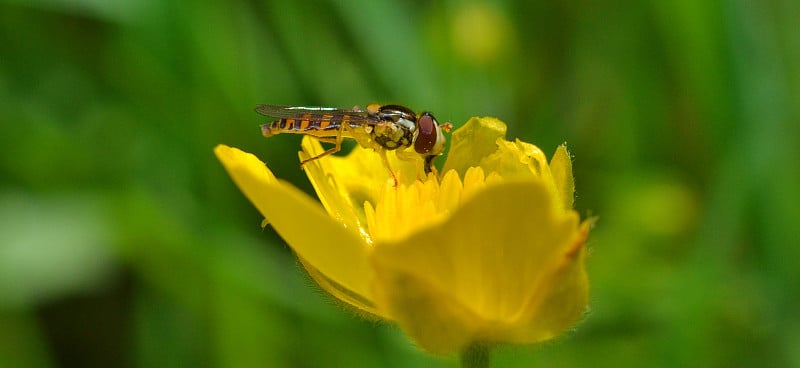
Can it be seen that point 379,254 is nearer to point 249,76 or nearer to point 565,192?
point 565,192

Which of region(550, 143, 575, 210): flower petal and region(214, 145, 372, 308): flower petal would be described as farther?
region(550, 143, 575, 210): flower petal

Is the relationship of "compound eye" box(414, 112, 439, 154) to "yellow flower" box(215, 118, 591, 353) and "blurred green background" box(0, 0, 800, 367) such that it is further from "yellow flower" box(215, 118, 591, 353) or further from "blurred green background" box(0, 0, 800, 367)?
"blurred green background" box(0, 0, 800, 367)

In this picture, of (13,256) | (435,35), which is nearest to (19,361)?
(13,256)

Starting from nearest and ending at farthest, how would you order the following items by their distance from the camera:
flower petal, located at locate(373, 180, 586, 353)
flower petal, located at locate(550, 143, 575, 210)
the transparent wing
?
flower petal, located at locate(373, 180, 586, 353), flower petal, located at locate(550, 143, 575, 210), the transparent wing

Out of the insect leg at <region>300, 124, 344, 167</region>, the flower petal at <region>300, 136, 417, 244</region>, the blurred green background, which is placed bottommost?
the blurred green background

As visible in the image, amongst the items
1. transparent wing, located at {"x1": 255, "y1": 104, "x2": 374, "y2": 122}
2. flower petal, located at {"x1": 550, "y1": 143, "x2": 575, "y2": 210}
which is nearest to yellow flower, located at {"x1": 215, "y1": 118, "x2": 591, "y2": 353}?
flower petal, located at {"x1": 550, "y1": 143, "x2": 575, "y2": 210}

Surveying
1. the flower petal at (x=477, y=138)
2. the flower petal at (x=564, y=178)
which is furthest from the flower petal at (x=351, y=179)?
the flower petal at (x=564, y=178)

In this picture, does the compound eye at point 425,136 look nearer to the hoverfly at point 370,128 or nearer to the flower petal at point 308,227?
the hoverfly at point 370,128

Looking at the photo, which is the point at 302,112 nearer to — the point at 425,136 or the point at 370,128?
the point at 370,128
